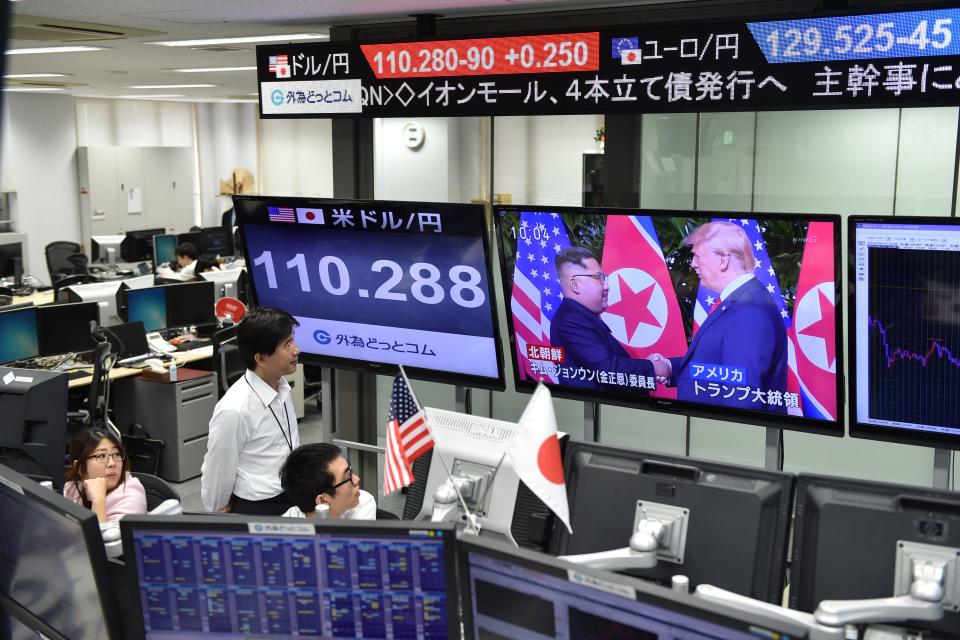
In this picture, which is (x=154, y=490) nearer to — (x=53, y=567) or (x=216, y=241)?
(x=53, y=567)

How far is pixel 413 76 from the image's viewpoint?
4020 millimetres

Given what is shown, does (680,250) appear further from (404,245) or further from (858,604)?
(858,604)

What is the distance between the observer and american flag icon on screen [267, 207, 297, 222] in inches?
162

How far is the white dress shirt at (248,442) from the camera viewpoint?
3756mm

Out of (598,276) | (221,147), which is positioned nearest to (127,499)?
(598,276)

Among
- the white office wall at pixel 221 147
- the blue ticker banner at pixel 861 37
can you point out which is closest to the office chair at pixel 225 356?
the blue ticker banner at pixel 861 37

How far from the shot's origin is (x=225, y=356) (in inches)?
267

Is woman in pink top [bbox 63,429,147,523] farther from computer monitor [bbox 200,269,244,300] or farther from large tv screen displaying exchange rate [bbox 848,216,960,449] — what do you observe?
computer monitor [bbox 200,269,244,300]

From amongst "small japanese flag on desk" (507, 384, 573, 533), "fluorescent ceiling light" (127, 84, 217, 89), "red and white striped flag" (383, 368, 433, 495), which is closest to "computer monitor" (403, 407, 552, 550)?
"red and white striped flag" (383, 368, 433, 495)

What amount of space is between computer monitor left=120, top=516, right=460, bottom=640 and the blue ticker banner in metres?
2.12

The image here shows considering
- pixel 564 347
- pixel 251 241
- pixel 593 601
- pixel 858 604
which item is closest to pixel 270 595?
pixel 593 601

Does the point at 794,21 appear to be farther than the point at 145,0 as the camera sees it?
No

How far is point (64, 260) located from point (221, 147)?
4.88 meters

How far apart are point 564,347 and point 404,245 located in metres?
0.76
